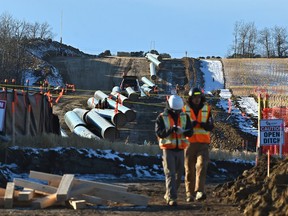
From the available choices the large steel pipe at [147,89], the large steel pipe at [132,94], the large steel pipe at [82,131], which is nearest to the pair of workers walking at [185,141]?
the large steel pipe at [82,131]

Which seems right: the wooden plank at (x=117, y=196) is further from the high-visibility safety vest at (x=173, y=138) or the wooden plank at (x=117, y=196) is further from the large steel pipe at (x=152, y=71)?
the large steel pipe at (x=152, y=71)

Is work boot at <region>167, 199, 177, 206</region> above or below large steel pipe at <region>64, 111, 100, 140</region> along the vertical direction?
below

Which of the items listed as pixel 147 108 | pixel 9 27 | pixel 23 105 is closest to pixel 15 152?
pixel 23 105

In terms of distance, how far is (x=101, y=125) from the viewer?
93.2 ft

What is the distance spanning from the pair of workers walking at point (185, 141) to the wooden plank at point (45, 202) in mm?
1995

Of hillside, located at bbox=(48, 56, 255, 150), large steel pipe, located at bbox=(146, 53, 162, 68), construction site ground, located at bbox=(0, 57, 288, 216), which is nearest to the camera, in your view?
construction site ground, located at bbox=(0, 57, 288, 216)

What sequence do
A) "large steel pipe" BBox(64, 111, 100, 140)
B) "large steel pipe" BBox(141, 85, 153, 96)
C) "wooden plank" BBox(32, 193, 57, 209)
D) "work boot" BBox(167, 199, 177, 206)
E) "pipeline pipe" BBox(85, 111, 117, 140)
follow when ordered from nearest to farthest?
"wooden plank" BBox(32, 193, 57, 209) < "work boot" BBox(167, 199, 177, 206) < "large steel pipe" BBox(64, 111, 100, 140) < "pipeline pipe" BBox(85, 111, 117, 140) < "large steel pipe" BBox(141, 85, 153, 96)

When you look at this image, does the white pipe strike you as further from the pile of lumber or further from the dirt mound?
the pile of lumber

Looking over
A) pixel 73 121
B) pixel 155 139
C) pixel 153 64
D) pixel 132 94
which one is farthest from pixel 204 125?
pixel 153 64

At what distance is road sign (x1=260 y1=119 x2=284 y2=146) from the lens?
47.2 feet

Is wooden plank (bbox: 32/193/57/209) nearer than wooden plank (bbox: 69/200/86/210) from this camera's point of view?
No

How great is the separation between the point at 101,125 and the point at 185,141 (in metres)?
17.8

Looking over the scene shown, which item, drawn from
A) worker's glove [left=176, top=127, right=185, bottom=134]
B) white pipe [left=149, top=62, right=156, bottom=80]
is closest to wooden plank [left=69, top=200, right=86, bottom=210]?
worker's glove [left=176, top=127, right=185, bottom=134]

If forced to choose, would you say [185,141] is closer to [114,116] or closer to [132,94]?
[114,116]
